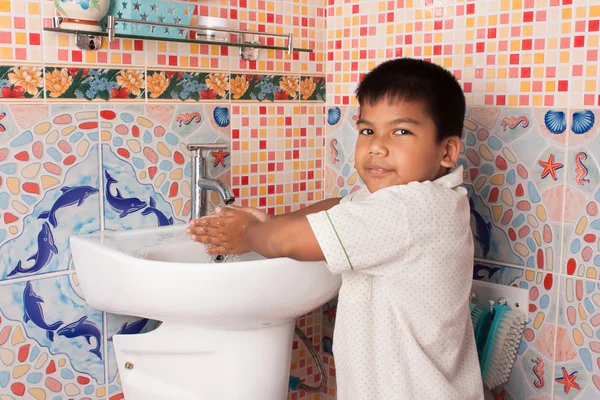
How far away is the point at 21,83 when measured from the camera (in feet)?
4.14

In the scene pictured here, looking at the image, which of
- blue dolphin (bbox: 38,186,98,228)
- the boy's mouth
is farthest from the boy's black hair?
blue dolphin (bbox: 38,186,98,228)

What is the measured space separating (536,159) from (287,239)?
0.54m

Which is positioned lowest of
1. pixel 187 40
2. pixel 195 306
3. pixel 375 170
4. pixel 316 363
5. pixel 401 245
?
pixel 316 363

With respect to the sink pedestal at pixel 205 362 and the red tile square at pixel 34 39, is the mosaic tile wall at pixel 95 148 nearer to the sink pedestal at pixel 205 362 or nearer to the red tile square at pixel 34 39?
the red tile square at pixel 34 39

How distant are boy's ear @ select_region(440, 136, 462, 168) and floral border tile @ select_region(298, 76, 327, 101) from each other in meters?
0.54

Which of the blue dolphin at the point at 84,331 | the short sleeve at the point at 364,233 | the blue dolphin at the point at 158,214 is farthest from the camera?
the blue dolphin at the point at 158,214


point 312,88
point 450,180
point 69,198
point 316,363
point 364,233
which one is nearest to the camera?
point 364,233

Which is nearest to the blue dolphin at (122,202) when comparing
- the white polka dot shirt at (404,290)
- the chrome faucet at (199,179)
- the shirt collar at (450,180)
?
the chrome faucet at (199,179)

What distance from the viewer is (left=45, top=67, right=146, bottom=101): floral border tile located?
130 centimetres

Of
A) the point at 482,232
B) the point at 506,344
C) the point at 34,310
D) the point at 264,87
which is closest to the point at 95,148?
the point at 34,310

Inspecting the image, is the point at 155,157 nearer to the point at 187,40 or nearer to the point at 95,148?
the point at 95,148

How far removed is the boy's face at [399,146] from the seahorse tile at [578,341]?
373mm

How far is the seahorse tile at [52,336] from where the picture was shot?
4.26ft

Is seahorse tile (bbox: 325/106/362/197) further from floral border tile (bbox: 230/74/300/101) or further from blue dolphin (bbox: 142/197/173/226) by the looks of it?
blue dolphin (bbox: 142/197/173/226)
